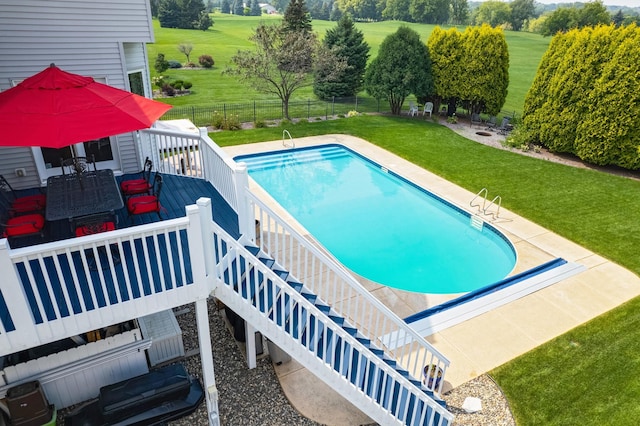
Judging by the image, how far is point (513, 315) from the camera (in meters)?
7.77

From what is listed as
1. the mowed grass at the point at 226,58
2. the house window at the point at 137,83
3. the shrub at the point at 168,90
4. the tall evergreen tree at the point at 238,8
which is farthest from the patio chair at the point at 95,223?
the tall evergreen tree at the point at 238,8

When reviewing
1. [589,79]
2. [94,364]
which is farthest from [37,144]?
[589,79]

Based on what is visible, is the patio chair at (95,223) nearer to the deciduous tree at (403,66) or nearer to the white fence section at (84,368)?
the white fence section at (84,368)

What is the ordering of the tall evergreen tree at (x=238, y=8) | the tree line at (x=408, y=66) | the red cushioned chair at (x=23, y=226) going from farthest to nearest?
the tall evergreen tree at (x=238, y=8) → the tree line at (x=408, y=66) → the red cushioned chair at (x=23, y=226)

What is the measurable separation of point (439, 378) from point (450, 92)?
18.8 metres

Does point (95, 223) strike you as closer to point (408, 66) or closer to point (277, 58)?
point (277, 58)

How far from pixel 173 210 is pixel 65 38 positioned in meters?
3.62

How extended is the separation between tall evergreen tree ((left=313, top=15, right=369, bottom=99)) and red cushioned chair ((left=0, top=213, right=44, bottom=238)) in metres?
23.4

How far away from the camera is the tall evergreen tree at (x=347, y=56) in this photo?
2666 cm

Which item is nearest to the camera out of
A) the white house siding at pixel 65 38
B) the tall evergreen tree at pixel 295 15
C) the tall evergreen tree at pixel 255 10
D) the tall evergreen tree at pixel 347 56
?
the white house siding at pixel 65 38

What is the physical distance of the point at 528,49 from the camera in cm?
6181

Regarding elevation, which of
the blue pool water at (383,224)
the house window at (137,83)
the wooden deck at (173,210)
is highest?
the house window at (137,83)

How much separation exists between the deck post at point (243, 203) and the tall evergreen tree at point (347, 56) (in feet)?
74.4

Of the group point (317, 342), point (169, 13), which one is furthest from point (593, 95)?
point (169, 13)
